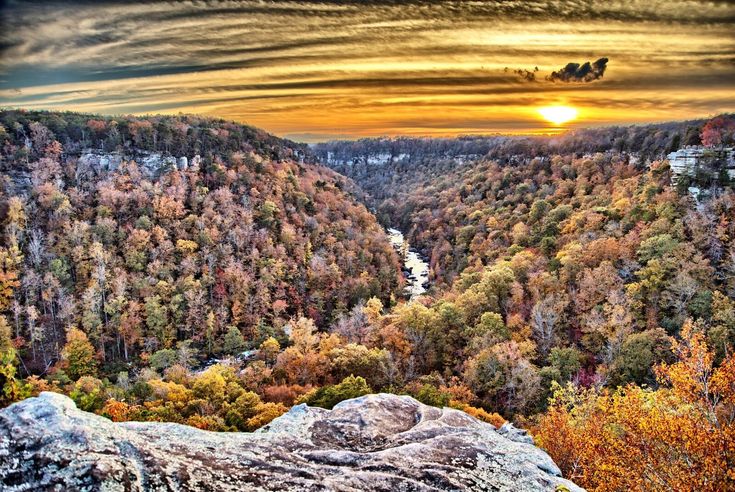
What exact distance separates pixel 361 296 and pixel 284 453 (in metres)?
78.6

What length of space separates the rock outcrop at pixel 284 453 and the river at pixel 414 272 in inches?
3142

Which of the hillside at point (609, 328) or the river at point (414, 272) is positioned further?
the river at point (414, 272)

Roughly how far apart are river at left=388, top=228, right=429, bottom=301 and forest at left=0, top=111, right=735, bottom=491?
176 inches

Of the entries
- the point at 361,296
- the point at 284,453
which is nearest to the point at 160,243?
the point at 361,296

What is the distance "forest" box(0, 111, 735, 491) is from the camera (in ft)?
106

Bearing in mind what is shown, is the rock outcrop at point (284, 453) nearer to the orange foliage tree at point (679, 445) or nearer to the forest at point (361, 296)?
the orange foliage tree at point (679, 445)

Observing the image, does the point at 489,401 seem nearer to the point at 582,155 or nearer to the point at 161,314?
the point at 161,314

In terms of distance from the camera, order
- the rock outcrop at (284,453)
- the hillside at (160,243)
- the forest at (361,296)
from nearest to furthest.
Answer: the rock outcrop at (284,453)
the forest at (361,296)
the hillside at (160,243)

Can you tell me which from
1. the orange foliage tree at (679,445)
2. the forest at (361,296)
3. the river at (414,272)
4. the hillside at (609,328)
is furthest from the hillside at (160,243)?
the orange foliage tree at (679,445)

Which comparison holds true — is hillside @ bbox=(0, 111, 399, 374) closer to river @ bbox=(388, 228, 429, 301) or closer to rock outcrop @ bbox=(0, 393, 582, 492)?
river @ bbox=(388, 228, 429, 301)

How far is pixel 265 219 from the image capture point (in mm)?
105188

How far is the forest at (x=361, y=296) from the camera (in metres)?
32.2

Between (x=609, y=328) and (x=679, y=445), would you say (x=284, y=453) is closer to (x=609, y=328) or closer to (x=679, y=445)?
(x=679, y=445)

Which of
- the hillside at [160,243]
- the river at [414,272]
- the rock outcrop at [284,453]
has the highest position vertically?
the rock outcrop at [284,453]
